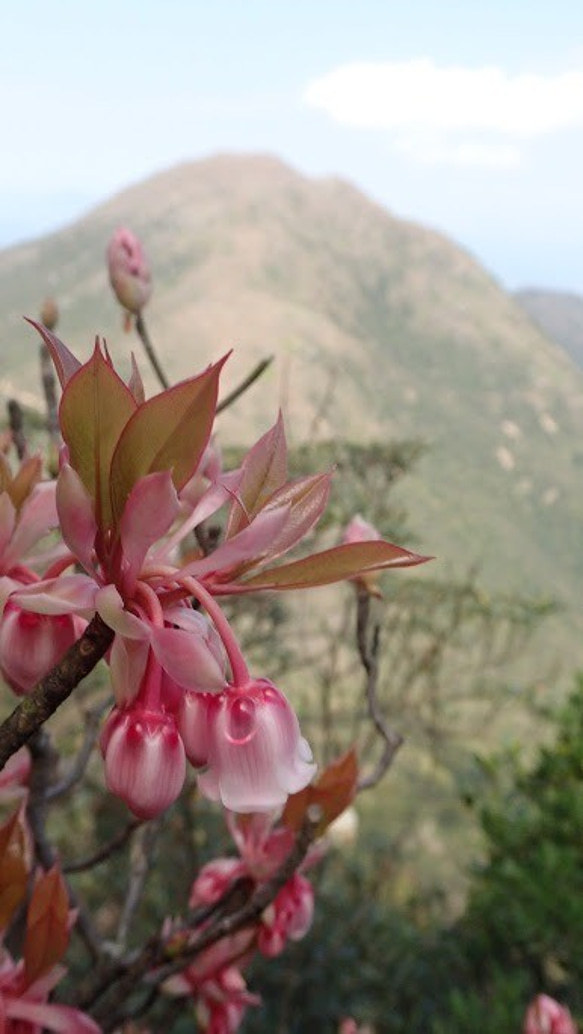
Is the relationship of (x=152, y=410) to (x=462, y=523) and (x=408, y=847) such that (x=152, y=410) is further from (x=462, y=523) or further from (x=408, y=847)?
(x=462, y=523)

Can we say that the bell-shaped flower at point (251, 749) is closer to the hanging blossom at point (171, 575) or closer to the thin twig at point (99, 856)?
the hanging blossom at point (171, 575)

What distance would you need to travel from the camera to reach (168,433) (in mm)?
456

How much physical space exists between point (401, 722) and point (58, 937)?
4809 millimetres

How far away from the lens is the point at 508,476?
18422 mm

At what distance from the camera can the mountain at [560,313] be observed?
33094 millimetres

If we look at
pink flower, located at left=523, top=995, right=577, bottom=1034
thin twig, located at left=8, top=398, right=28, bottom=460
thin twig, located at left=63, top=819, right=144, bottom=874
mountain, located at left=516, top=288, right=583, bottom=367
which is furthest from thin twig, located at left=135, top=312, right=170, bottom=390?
mountain, located at left=516, top=288, right=583, bottom=367

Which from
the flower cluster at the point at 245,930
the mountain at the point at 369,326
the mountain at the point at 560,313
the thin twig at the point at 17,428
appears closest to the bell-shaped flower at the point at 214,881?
the flower cluster at the point at 245,930

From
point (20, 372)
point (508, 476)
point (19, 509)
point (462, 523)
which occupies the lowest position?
point (508, 476)

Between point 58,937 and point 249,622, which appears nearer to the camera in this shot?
point 58,937

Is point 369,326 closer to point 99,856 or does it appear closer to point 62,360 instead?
point 99,856

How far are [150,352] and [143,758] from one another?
814 mm

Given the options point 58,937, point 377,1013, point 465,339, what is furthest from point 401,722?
point 465,339

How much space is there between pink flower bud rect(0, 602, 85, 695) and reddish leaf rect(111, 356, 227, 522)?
85 mm

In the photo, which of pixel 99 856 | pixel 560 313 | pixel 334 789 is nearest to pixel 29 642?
pixel 334 789
